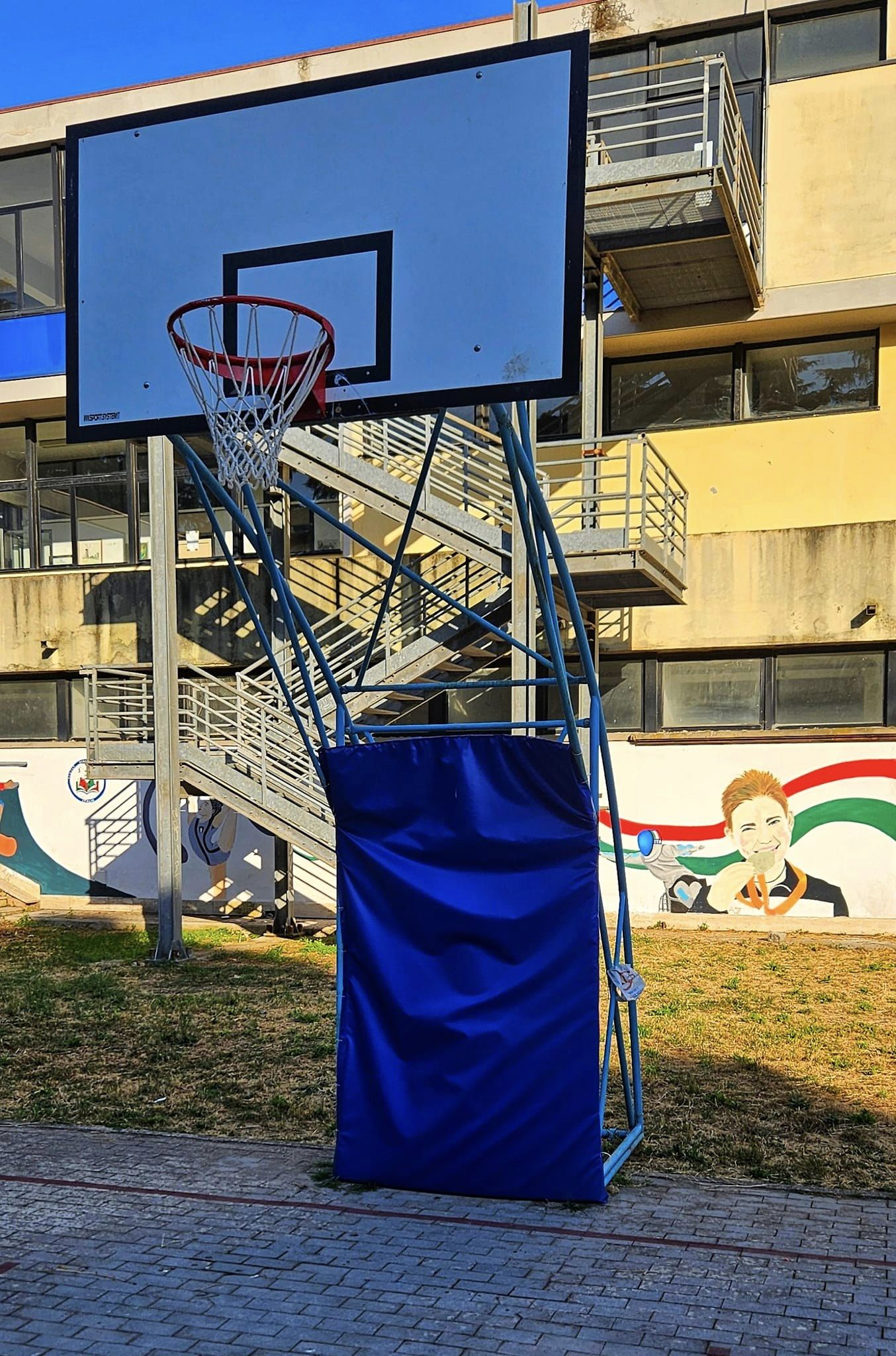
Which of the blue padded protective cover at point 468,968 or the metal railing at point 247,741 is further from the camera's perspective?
the metal railing at point 247,741

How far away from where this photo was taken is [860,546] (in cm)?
1569

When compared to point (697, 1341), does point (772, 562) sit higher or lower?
higher

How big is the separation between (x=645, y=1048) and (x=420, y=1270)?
15.1ft

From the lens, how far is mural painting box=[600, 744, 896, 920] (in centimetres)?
1546

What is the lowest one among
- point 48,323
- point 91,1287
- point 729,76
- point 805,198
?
point 91,1287

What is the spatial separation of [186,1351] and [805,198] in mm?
15385

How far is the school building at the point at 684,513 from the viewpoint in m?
14.8

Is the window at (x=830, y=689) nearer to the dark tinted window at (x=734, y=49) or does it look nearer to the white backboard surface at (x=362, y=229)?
the dark tinted window at (x=734, y=49)

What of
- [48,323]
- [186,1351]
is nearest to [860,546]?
[48,323]

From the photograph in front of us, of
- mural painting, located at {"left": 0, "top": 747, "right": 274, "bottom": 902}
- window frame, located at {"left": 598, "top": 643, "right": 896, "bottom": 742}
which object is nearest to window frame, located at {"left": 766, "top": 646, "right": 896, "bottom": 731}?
window frame, located at {"left": 598, "top": 643, "right": 896, "bottom": 742}

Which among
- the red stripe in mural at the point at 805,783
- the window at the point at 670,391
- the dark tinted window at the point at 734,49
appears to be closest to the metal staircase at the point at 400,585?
the window at the point at 670,391

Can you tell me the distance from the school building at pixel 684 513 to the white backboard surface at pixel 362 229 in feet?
21.9

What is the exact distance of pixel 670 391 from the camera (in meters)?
17.2

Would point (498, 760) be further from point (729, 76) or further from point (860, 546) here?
point (729, 76)
